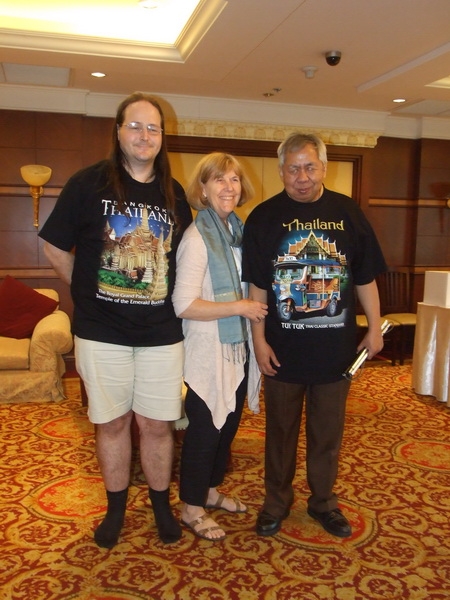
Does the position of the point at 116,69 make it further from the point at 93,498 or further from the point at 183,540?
the point at 183,540

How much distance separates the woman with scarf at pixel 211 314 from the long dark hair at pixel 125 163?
125 millimetres

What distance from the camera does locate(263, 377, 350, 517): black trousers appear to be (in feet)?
7.08

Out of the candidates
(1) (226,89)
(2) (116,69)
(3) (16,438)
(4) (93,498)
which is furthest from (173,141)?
(4) (93,498)

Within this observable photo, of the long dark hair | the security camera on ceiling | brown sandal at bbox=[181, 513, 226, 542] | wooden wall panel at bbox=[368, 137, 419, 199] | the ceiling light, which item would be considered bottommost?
brown sandal at bbox=[181, 513, 226, 542]

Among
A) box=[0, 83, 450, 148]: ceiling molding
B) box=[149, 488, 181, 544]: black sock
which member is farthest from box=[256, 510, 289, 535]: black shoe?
box=[0, 83, 450, 148]: ceiling molding

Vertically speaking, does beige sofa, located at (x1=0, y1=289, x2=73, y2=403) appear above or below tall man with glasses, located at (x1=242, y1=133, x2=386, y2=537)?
below

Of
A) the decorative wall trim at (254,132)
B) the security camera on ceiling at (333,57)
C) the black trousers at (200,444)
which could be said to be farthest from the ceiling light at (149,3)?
the black trousers at (200,444)

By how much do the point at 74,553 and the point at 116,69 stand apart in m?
3.55

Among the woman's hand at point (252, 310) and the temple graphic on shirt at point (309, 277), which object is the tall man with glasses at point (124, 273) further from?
the temple graphic on shirt at point (309, 277)

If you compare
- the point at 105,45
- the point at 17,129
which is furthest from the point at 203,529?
the point at 17,129

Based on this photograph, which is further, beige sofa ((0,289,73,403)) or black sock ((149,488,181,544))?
beige sofa ((0,289,73,403))

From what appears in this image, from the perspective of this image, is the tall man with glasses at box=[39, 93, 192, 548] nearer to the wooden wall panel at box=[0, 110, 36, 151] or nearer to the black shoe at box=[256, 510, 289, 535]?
the black shoe at box=[256, 510, 289, 535]

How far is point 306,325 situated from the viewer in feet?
6.86

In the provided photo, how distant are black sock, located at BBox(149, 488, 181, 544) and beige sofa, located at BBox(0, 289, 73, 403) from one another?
2.21 m
